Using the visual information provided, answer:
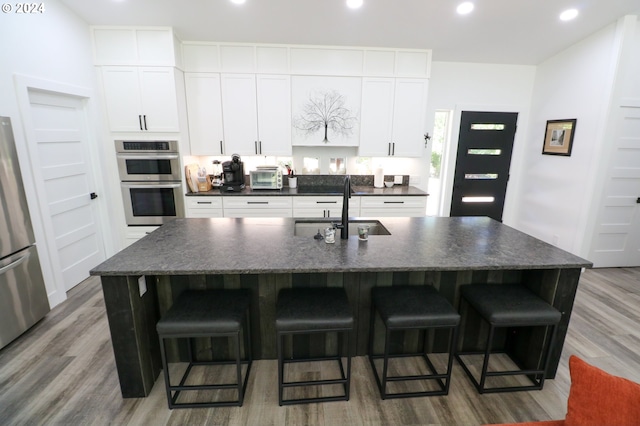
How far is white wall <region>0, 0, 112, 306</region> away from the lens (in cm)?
247

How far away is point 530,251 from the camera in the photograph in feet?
6.48

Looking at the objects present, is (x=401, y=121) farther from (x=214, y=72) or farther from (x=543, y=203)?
(x=214, y=72)

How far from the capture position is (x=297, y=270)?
1.68 meters

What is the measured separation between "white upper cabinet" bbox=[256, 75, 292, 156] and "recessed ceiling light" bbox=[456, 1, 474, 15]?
2.03m

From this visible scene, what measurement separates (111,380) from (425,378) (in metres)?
2.08

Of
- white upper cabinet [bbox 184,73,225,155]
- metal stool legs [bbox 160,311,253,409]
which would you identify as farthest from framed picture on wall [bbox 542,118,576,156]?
white upper cabinet [bbox 184,73,225,155]

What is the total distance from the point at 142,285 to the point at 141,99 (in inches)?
103

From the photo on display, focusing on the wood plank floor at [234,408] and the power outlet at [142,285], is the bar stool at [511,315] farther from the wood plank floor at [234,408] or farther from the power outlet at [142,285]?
the power outlet at [142,285]

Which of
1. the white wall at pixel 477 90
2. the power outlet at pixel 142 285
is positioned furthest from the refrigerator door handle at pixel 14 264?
the white wall at pixel 477 90

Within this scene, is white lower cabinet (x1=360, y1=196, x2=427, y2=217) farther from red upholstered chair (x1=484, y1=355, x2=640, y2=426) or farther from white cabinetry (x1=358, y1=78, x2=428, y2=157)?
red upholstered chair (x1=484, y1=355, x2=640, y2=426)

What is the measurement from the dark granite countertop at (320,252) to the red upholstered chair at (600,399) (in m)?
0.73

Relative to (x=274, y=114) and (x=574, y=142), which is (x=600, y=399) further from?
(x=274, y=114)

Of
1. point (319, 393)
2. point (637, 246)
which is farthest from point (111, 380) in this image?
point (637, 246)

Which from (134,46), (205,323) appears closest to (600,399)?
(205,323)
